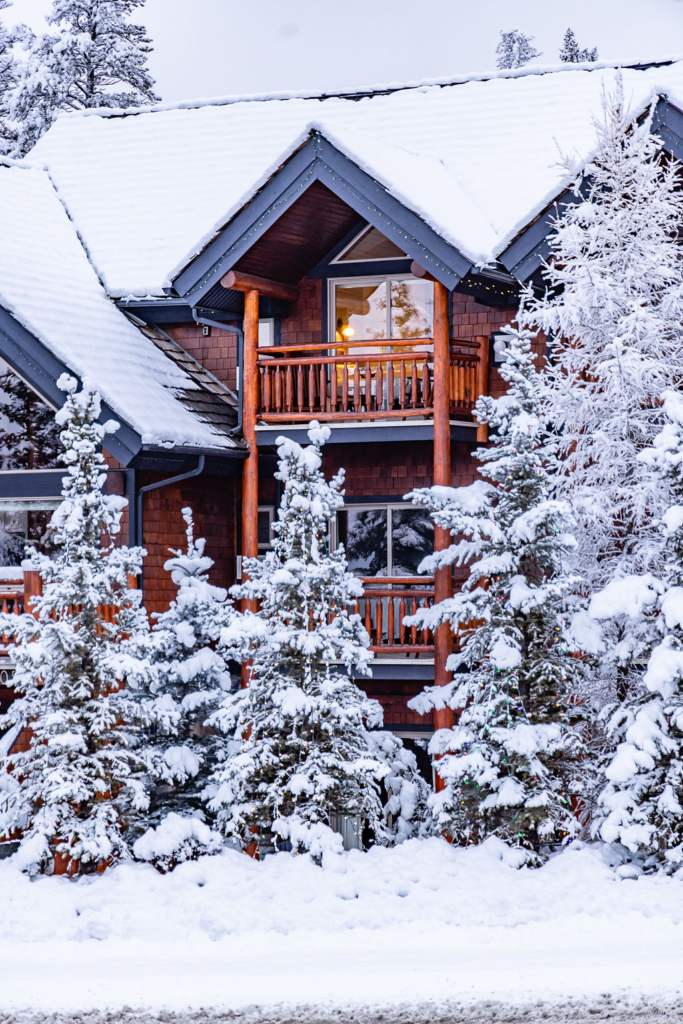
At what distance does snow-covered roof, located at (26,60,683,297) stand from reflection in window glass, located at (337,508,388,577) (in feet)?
14.4

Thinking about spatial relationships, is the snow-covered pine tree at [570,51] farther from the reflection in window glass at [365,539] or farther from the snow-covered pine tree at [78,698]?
the snow-covered pine tree at [78,698]

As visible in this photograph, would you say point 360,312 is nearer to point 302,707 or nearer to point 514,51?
point 302,707

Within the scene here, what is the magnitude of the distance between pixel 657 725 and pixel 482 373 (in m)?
7.13

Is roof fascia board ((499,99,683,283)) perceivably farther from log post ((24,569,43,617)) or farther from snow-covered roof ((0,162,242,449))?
log post ((24,569,43,617))

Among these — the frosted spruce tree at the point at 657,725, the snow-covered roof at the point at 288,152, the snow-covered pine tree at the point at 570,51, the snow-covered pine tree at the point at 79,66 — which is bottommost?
the frosted spruce tree at the point at 657,725

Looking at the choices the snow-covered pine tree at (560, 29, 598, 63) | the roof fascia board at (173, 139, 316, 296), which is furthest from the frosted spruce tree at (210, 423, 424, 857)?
the snow-covered pine tree at (560, 29, 598, 63)

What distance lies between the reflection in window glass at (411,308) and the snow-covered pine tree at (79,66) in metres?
16.5

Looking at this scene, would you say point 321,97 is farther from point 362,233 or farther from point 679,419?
point 679,419

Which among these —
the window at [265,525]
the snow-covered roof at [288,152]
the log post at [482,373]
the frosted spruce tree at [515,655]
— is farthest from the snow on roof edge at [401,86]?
the frosted spruce tree at [515,655]

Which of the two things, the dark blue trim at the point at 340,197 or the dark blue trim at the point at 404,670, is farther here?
the dark blue trim at the point at 404,670

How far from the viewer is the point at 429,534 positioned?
1970cm

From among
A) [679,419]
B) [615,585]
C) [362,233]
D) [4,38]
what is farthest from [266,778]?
[4,38]

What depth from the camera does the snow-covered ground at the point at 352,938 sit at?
1019 centimetres

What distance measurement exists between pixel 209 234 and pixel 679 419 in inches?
279
